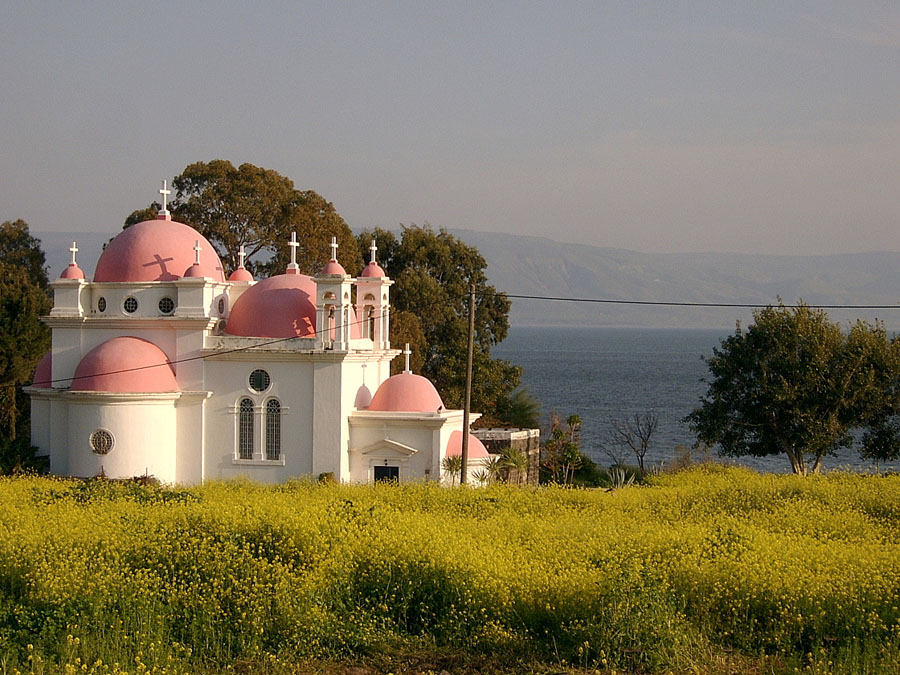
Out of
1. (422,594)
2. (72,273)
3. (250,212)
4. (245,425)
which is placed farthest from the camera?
(250,212)

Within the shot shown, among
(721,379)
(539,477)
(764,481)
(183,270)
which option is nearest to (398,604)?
(764,481)

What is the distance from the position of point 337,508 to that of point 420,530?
97.5 inches

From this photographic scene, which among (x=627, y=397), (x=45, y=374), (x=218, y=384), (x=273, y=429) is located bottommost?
(x=627, y=397)

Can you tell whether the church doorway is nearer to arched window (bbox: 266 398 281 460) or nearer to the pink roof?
arched window (bbox: 266 398 281 460)

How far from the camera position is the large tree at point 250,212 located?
54656 mm

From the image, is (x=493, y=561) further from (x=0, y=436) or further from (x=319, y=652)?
(x=0, y=436)

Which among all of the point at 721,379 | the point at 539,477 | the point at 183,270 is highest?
the point at 183,270

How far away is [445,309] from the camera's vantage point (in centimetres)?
6106

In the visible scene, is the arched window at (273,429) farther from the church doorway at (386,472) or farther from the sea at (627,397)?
the sea at (627,397)

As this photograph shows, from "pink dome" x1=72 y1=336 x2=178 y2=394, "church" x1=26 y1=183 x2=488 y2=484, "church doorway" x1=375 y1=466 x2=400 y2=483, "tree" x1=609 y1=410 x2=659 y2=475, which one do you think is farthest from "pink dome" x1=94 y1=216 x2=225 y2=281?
"tree" x1=609 y1=410 x2=659 y2=475

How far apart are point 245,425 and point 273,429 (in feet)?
2.94

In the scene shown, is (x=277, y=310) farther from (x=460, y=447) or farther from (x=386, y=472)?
(x=460, y=447)

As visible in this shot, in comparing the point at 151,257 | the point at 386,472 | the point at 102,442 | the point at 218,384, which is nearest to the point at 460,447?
the point at 386,472

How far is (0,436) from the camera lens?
3594 centimetres
